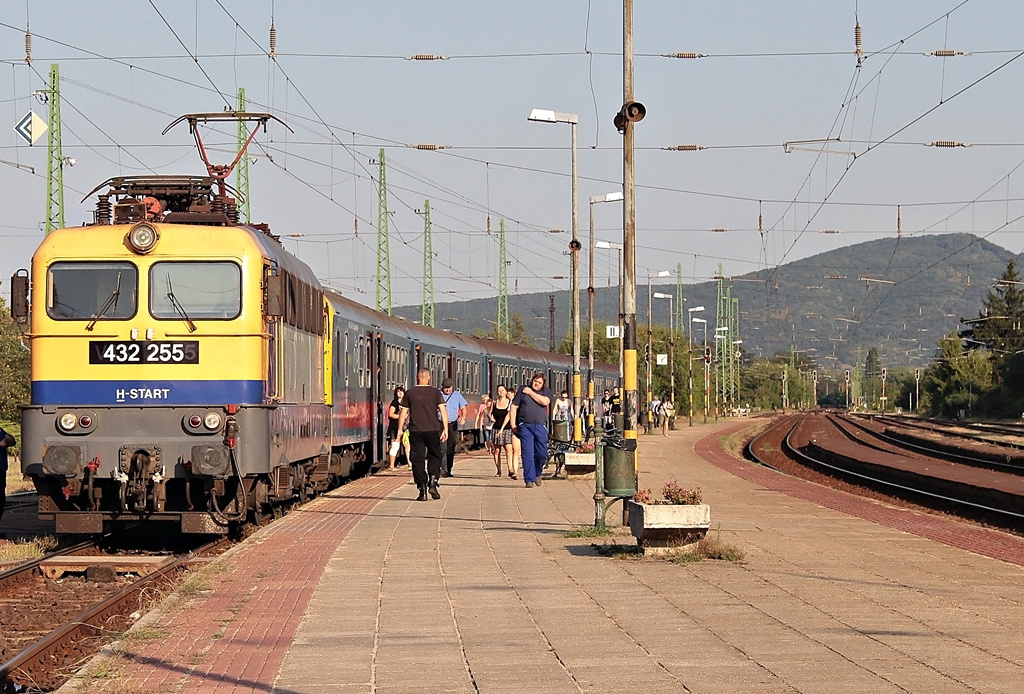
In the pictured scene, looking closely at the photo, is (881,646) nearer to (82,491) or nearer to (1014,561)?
(1014,561)

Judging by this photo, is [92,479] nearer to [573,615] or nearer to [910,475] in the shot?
[573,615]

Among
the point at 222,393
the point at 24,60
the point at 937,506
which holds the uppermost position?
the point at 24,60

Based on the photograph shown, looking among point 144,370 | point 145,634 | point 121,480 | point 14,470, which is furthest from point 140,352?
point 14,470

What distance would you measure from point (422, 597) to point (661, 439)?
156 feet

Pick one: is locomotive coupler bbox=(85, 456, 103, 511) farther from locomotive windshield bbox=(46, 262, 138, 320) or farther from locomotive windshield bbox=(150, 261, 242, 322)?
locomotive windshield bbox=(150, 261, 242, 322)

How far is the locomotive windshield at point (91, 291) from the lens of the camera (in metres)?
15.6

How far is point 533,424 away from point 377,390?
630cm

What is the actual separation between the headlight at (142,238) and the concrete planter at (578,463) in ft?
43.7

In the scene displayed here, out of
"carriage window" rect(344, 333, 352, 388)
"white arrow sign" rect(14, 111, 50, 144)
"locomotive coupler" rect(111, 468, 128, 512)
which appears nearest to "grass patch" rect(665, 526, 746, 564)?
"locomotive coupler" rect(111, 468, 128, 512)

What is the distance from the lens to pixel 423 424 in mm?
20562

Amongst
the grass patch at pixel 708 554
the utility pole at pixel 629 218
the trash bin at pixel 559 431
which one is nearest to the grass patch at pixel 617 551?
the grass patch at pixel 708 554

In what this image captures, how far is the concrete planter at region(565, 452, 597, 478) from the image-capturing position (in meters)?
27.6

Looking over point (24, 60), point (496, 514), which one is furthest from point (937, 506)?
point (24, 60)

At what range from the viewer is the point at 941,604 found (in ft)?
34.6
